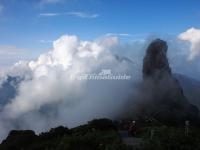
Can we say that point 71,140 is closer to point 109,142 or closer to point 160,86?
point 109,142

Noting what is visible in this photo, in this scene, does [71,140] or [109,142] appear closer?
[109,142]

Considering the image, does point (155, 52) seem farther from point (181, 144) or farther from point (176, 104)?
point (181, 144)

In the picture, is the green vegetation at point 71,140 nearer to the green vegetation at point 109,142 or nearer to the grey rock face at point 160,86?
the green vegetation at point 109,142

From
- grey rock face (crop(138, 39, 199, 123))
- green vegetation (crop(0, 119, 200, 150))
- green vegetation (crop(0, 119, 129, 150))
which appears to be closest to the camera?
green vegetation (crop(0, 119, 200, 150))

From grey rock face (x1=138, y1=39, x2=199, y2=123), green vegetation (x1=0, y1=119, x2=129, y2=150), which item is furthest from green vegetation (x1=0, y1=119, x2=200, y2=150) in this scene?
grey rock face (x1=138, y1=39, x2=199, y2=123)

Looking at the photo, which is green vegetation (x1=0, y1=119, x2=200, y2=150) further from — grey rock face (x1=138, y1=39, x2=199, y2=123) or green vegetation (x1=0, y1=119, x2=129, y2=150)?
grey rock face (x1=138, y1=39, x2=199, y2=123)

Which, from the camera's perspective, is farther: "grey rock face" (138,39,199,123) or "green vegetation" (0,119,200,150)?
"grey rock face" (138,39,199,123)

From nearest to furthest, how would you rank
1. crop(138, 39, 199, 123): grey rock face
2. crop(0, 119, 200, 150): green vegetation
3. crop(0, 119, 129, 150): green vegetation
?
crop(0, 119, 200, 150): green vegetation → crop(0, 119, 129, 150): green vegetation → crop(138, 39, 199, 123): grey rock face

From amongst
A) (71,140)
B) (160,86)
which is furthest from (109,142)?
(160,86)

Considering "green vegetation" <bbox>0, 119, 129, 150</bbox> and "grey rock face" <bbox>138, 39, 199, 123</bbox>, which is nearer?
"green vegetation" <bbox>0, 119, 129, 150</bbox>

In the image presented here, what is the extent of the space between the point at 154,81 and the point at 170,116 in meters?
26.7

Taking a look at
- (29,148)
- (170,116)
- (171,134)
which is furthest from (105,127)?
(170,116)

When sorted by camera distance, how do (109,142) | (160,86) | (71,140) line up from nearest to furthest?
(109,142) → (71,140) → (160,86)

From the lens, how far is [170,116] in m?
154
